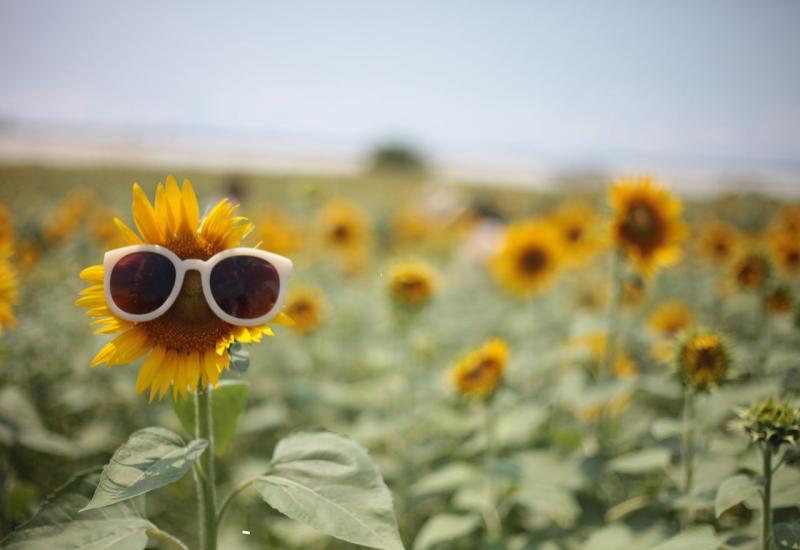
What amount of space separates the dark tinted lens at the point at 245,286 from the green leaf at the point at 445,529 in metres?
1.23

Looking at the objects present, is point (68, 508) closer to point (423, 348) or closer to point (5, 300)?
point (5, 300)

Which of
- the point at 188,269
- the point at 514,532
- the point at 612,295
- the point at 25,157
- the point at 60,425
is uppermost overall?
the point at 25,157

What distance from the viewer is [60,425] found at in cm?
320

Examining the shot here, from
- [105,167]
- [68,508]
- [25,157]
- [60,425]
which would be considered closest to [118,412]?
[60,425]

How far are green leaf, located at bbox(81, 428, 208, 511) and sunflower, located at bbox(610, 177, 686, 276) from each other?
6.77 ft

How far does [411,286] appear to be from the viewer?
2.84m

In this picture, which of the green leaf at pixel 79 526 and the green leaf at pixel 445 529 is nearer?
the green leaf at pixel 79 526

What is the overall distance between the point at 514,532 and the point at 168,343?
1.81m

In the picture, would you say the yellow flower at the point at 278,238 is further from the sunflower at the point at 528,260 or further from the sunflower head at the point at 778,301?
the sunflower head at the point at 778,301

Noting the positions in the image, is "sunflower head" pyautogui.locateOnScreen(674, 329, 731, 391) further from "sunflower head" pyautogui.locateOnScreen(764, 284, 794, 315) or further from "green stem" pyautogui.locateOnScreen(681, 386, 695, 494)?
"sunflower head" pyautogui.locateOnScreen(764, 284, 794, 315)

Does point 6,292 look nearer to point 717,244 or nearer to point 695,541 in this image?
point 695,541

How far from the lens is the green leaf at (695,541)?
1269 mm

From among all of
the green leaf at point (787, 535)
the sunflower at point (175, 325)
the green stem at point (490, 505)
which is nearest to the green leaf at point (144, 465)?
the sunflower at point (175, 325)

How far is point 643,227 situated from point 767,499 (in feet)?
4.59
